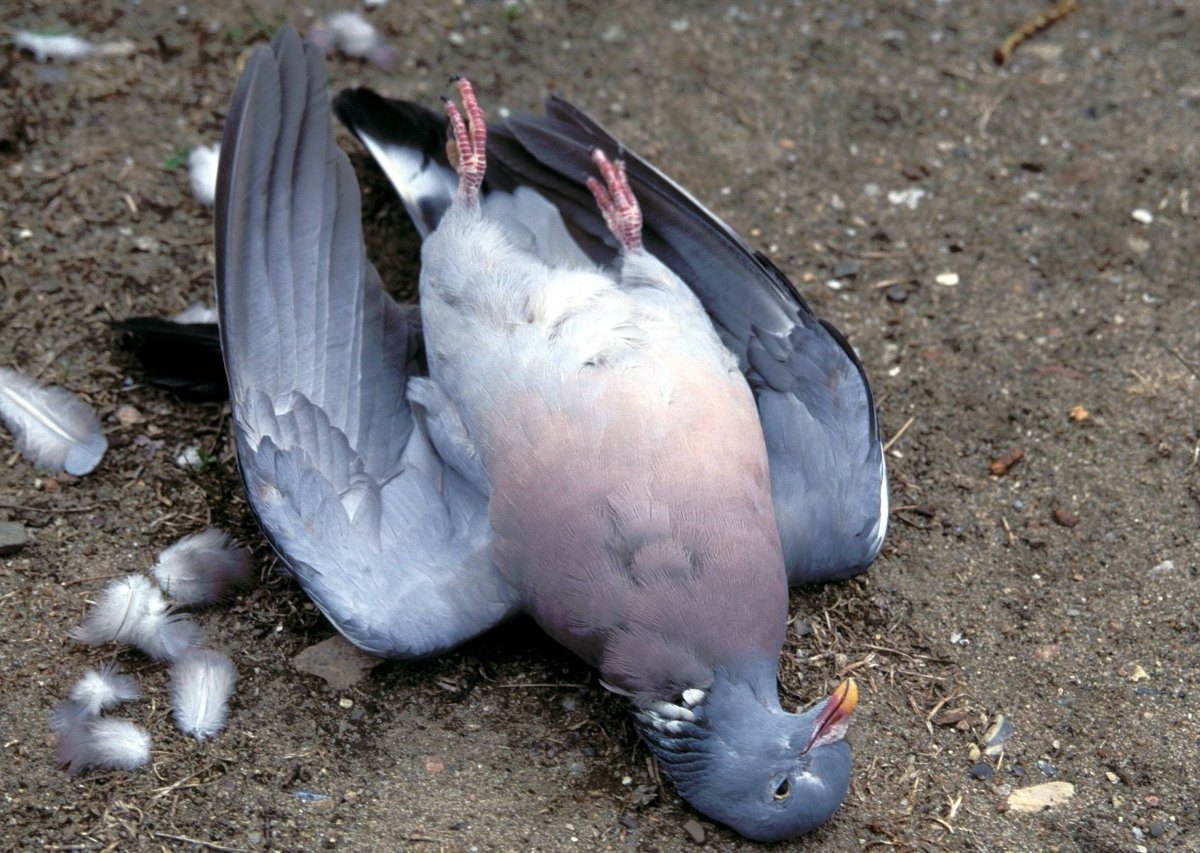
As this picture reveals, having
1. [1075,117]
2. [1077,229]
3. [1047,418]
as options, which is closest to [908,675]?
[1047,418]

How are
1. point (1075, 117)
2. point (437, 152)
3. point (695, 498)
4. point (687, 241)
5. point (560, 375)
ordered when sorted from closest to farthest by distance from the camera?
1. point (695, 498)
2. point (560, 375)
3. point (687, 241)
4. point (437, 152)
5. point (1075, 117)

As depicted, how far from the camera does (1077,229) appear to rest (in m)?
4.52

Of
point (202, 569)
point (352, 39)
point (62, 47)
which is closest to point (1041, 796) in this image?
point (202, 569)

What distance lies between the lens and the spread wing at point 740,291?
11.2 ft

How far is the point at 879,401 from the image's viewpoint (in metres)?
4.11

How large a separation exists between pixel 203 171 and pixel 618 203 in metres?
1.62

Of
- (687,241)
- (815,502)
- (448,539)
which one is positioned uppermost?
(687,241)

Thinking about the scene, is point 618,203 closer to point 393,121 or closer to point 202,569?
point 393,121

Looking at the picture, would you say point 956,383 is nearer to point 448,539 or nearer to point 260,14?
point 448,539

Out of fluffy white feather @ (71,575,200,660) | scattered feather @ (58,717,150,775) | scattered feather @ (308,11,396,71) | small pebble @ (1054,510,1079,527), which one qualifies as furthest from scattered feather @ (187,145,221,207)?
small pebble @ (1054,510,1079,527)

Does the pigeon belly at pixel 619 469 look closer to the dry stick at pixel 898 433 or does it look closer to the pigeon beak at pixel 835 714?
the pigeon beak at pixel 835 714

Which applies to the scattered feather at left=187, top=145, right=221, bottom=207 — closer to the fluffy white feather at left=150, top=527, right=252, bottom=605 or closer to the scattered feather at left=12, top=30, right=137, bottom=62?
the scattered feather at left=12, top=30, right=137, bottom=62

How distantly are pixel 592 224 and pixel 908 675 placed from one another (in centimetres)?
162

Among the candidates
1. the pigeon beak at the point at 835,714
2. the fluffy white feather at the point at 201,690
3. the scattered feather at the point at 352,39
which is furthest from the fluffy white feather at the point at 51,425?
the pigeon beak at the point at 835,714
